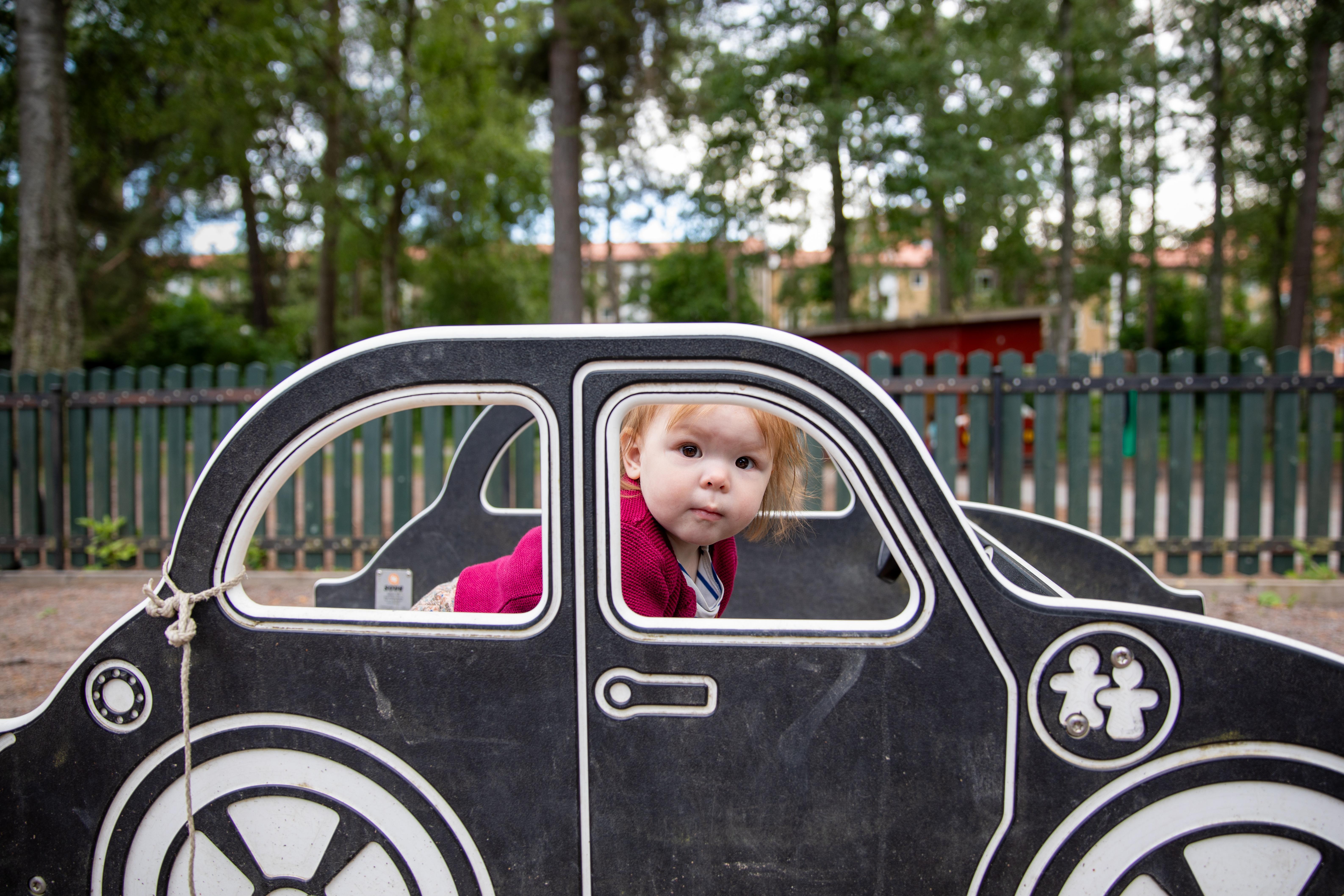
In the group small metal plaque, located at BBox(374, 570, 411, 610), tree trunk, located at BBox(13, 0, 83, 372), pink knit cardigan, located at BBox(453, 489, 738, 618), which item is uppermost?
tree trunk, located at BBox(13, 0, 83, 372)

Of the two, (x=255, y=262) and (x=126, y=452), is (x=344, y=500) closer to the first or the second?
(x=126, y=452)

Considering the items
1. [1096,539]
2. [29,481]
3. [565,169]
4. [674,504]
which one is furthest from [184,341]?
[1096,539]

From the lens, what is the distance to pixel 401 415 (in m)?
5.25

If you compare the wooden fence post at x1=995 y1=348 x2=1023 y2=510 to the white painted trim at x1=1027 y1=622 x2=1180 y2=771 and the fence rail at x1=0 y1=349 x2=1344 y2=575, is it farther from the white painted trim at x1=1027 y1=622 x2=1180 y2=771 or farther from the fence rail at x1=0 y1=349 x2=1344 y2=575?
the white painted trim at x1=1027 y1=622 x2=1180 y2=771

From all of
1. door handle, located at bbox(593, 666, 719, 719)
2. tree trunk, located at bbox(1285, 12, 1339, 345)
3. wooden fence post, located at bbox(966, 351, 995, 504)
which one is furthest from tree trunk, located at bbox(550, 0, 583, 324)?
tree trunk, located at bbox(1285, 12, 1339, 345)

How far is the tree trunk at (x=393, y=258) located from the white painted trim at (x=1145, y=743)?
16.9 meters

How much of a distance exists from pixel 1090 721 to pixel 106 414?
6.20 m

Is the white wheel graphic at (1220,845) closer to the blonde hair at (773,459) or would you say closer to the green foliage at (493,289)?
the blonde hair at (773,459)

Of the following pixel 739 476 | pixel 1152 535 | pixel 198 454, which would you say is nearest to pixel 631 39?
pixel 198 454

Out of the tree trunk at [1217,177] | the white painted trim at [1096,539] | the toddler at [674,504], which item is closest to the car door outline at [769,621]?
the toddler at [674,504]

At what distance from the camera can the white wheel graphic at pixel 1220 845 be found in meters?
1.25

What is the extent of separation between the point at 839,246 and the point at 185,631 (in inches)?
668

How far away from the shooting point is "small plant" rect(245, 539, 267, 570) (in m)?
5.30

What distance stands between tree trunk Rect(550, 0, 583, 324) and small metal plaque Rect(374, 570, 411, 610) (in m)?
10.1
